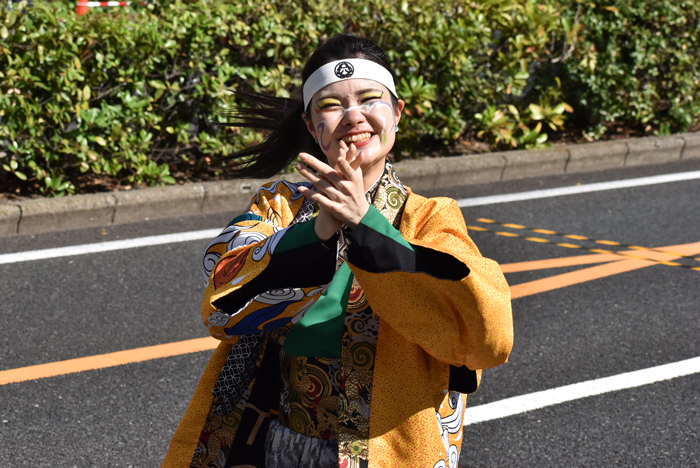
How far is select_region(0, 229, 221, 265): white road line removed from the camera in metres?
4.91

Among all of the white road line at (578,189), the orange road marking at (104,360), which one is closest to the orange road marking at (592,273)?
the white road line at (578,189)

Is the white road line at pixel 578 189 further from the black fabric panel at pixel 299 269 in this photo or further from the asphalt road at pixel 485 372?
the black fabric panel at pixel 299 269

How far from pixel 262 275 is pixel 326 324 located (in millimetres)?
231

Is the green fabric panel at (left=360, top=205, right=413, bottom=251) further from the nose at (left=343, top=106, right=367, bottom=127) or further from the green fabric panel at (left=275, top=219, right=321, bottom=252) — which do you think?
the nose at (left=343, top=106, right=367, bottom=127)

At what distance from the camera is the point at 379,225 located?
1384 millimetres

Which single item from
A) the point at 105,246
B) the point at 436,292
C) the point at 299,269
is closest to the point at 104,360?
the point at 105,246

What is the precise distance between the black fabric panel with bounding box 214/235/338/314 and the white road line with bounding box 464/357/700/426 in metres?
2.03

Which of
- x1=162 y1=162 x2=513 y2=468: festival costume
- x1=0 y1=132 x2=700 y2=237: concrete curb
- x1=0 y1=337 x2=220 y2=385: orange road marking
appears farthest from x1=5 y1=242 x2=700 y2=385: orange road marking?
x1=0 y1=132 x2=700 y2=237: concrete curb

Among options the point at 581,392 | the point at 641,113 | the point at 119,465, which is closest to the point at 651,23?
the point at 641,113

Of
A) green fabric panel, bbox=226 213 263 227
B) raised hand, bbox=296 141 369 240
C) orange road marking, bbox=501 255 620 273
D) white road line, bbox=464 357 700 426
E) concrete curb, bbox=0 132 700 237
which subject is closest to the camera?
raised hand, bbox=296 141 369 240

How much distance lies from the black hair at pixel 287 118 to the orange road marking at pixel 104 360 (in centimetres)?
174

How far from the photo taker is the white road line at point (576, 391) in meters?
3.37

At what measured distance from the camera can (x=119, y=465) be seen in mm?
2922

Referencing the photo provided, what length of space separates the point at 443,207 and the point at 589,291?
3.15 metres
